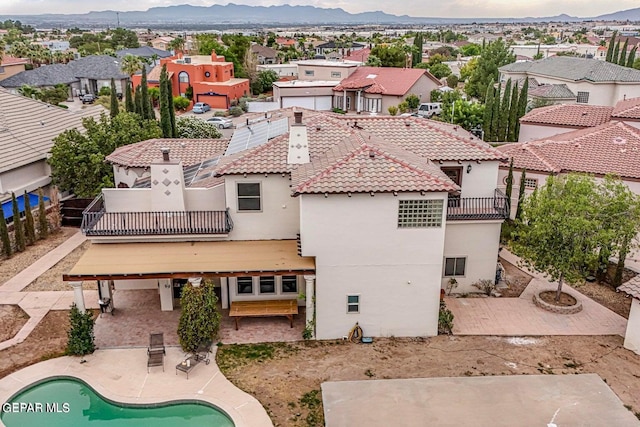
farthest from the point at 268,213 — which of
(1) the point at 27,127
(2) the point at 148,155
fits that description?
(1) the point at 27,127

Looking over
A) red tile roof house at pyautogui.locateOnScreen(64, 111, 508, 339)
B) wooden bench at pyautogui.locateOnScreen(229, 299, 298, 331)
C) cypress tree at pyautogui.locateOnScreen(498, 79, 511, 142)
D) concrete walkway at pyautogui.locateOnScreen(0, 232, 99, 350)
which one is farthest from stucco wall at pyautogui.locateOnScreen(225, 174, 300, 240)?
cypress tree at pyautogui.locateOnScreen(498, 79, 511, 142)

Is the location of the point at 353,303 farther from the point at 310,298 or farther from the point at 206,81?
the point at 206,81

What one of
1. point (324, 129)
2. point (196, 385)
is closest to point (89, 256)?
point (196, 385)

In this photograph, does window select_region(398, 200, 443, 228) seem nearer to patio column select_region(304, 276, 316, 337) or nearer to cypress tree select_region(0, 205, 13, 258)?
patio column select_region(304, 276, 316, 337)

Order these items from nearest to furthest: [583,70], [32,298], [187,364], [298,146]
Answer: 1. [187,364]
2. [298,146]
3. [32,298]
4. [583,70]

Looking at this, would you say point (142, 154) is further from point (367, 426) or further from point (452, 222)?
point (367, 426)

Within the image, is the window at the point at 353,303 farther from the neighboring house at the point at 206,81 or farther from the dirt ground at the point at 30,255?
the neighboring house at the point at 206,81

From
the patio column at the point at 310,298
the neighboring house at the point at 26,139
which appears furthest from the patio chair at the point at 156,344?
the neighboring house at the point at 26,139
